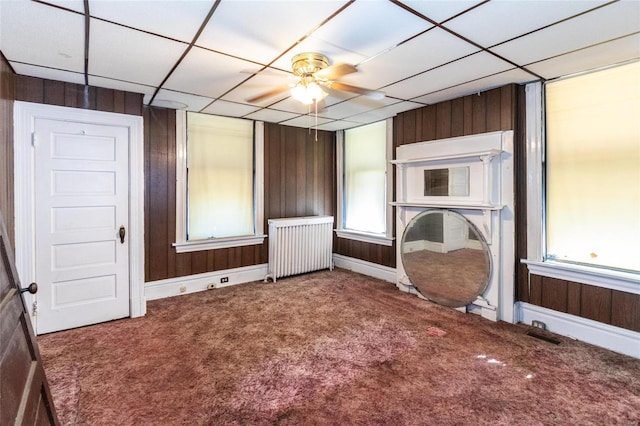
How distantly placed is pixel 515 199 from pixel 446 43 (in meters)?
1.81

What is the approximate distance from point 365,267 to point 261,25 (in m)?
3.90

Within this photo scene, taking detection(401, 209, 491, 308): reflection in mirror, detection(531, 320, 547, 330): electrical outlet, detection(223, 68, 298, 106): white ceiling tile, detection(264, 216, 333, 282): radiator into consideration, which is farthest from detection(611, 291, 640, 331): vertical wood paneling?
detection(264, 216, 333, 282): radiator

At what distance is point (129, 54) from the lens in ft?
8.20

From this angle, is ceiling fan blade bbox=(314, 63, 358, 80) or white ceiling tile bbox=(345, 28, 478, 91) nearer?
white ceiling tile bbox=(345, 28, 478, 91)

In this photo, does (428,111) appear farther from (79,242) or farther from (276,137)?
(79,242)

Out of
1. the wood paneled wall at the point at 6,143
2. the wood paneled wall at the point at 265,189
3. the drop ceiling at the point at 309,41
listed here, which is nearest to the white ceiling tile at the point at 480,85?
the drop ceiling at the point at 309,41

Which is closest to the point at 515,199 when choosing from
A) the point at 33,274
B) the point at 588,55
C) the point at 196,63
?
the point at 588,55

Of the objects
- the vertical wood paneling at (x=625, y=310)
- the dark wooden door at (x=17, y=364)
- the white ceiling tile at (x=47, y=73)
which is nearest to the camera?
the dark wooden door at (x=17, y=364)

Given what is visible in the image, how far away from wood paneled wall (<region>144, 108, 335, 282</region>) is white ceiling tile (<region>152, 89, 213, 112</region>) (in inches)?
8.2

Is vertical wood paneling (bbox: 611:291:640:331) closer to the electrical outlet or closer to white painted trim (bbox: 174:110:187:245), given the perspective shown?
the electrical outlet

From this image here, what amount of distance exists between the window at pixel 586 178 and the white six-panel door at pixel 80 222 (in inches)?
169

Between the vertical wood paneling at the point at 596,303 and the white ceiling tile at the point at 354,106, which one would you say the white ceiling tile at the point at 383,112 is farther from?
the vertical wood paneling at the point at 596,303

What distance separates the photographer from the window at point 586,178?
104 inches

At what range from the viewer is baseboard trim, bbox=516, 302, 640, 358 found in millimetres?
2643
